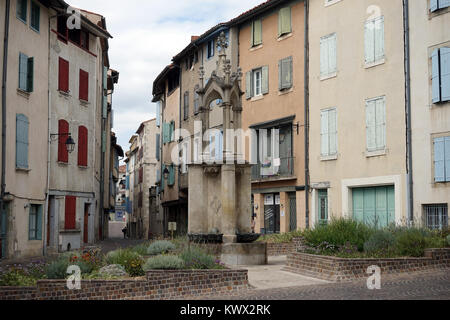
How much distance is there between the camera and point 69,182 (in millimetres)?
28422

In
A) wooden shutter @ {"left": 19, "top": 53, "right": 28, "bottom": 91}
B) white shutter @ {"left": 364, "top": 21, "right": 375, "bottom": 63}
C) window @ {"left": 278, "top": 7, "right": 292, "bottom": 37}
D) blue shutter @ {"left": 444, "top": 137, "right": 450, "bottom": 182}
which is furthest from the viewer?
window @ {"left": 278, "top": 7, "right": 292, "bottom": 37}

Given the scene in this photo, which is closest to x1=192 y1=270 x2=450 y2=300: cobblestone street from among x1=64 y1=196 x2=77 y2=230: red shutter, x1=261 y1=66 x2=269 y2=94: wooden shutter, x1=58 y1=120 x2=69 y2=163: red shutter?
x1=58 y1=120 x2=69 y2=163: red shutter

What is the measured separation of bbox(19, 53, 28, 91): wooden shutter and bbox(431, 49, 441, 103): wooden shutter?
14.5 meters

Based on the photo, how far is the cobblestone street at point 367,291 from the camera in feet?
35.0

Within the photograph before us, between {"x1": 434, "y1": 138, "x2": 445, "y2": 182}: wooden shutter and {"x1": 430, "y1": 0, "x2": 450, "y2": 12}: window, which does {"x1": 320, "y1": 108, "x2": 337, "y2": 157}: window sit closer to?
{"x1": 434, "y1": 138, "x2": 445, "y2": 182}: wooden shutter

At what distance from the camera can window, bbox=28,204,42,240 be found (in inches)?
979

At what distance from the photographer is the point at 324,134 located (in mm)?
26609

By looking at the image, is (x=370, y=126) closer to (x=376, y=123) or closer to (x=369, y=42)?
(x=376, y=123)

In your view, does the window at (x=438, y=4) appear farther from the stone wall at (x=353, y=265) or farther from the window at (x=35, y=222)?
the window at (x=35, y=222)

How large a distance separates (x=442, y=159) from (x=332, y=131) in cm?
611

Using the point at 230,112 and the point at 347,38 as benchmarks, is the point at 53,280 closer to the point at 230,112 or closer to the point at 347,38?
the point at 230,112

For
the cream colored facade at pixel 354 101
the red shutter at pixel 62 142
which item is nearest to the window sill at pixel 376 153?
the cream colored facade at pixel 354 101

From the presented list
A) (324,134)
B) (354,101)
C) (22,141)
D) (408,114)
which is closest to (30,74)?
(22,141)

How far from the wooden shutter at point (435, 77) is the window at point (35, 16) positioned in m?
15.0
